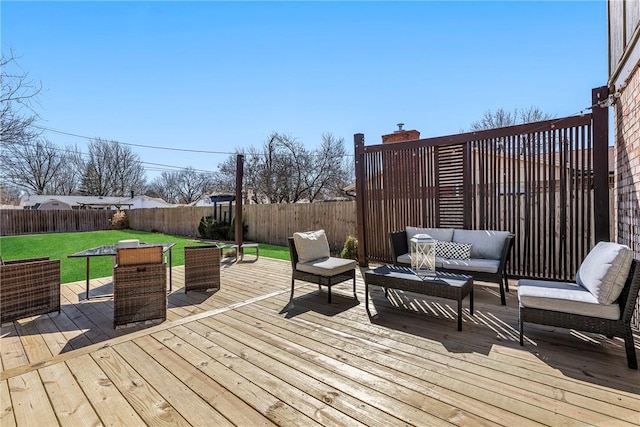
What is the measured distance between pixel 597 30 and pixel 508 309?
5592 mm

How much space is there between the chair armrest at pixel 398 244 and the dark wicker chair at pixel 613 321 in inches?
89.5

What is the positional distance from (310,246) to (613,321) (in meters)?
3.20

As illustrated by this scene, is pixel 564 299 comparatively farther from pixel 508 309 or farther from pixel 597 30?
pixel 597 30

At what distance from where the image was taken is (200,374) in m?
2.22

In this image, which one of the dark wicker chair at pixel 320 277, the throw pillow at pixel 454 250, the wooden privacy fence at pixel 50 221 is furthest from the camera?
the wooden privacy fence at pixel 50 221

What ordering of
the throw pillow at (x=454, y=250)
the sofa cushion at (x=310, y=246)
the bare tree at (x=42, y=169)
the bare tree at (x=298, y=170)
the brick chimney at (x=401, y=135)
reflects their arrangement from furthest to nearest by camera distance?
the bare tree at (x=42, y=169), the bare tree at (x=298, y=170), the brick chimney at (x=401, y=135), the throw pillow at (x=454, y=250), the sofa cushion at (x=310, y=246)

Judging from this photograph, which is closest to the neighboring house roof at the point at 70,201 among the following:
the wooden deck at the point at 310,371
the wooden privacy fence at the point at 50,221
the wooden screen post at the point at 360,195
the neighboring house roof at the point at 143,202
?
the neighboring house roof at the point at 143,202

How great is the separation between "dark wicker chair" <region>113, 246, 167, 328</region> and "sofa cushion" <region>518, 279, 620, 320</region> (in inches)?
149

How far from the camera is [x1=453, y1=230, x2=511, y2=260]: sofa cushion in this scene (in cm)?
431

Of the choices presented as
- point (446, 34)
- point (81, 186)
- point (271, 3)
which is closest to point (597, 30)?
point (446, 34)

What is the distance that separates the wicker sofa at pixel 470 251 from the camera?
3936mm

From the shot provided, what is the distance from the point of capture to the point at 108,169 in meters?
28.1

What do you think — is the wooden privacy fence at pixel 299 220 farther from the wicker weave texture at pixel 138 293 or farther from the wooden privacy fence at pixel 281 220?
the wicker weave texture at pixel 138 293

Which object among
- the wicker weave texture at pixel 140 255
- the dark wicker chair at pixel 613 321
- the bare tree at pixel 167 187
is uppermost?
the bare tree at pixel 167 187
